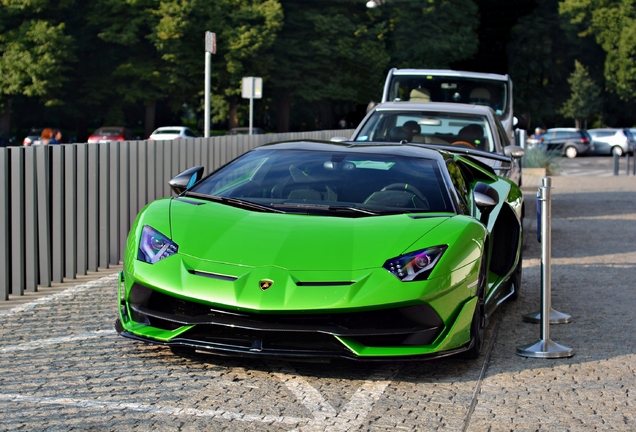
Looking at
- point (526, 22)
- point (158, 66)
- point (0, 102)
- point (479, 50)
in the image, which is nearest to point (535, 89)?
point (526, 22)

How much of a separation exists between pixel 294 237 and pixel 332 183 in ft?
3.68

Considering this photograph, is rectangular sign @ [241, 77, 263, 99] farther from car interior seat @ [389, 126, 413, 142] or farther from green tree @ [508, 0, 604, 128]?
green tree @ [508, 0, 604, 128]

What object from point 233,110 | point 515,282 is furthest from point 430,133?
point 233,110

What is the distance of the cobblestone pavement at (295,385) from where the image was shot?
4602mm

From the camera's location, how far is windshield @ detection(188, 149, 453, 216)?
249 inches

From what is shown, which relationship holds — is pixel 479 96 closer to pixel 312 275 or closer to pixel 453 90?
pixel 453 90

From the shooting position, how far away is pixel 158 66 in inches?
2157

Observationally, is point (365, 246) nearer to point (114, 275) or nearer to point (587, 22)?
point (114, 275)

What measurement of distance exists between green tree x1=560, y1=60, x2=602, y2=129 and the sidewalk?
215 feet

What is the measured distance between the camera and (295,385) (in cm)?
525

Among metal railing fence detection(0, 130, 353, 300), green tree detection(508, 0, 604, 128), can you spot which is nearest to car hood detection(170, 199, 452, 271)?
metal railing fence detection(0, 130, 353, 300)

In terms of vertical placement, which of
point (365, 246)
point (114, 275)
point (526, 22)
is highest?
point (526, 22)

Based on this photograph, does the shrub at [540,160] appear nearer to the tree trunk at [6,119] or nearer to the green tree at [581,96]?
the tree trunk at [6,119]

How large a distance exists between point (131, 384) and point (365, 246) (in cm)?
139
